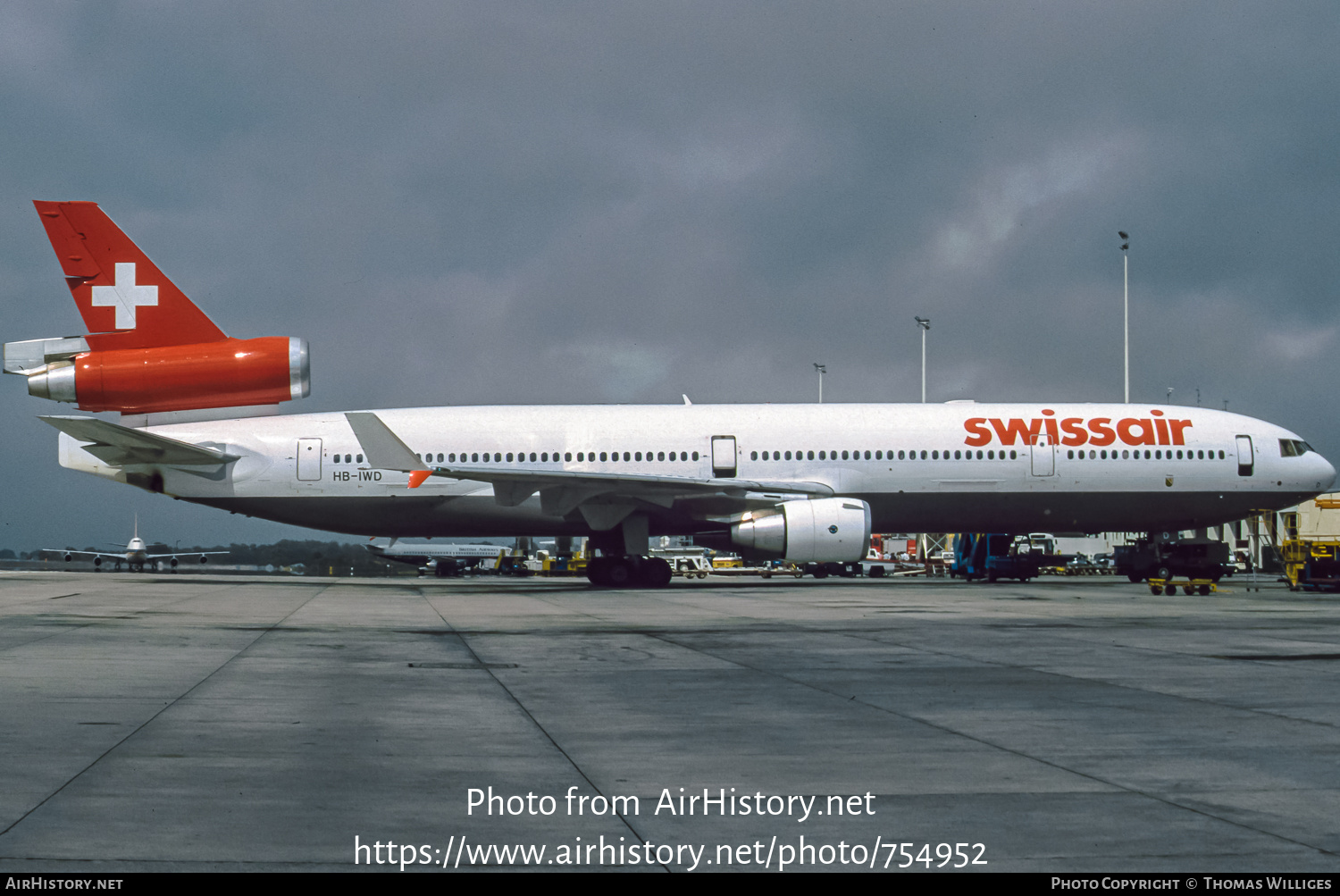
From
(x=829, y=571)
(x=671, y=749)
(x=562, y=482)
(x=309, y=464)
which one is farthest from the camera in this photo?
(x=829, y=571)

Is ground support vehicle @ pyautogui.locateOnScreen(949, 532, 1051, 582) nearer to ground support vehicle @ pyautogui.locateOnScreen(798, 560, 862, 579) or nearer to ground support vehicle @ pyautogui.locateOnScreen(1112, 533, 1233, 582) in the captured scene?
ground support vehicle @ pyautogui.locateOnScreen(1112, 533, 1233, 582)

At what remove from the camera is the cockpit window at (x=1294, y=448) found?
2631 centimetres

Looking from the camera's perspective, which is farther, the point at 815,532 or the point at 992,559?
the point at 992,559

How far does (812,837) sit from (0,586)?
2332 centimetres

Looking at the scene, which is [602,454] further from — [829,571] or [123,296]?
[829,571]

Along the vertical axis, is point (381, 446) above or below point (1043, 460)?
above

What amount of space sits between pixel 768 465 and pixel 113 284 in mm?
14978

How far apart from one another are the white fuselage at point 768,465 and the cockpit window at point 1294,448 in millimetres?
208

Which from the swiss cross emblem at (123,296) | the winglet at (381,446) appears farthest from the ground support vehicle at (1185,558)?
the swiss cross emblem at (123,296)

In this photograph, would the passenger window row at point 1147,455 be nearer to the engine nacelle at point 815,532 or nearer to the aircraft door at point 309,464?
the engine nacelle at point 815,532

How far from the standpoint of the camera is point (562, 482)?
76.7ft

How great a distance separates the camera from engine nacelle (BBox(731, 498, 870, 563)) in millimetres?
23609

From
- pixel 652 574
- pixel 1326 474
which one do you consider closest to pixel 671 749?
pixel 652 574

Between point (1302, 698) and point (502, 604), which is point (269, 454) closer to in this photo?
point (502, 604)
